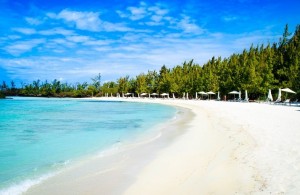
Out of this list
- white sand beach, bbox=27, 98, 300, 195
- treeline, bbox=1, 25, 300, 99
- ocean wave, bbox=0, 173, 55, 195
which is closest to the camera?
white sand beach, bbox=27, 98, 300, 195

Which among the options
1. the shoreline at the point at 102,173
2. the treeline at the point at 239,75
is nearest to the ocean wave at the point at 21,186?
the shoreline at the point at 102,173

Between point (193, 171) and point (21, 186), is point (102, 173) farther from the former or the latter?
point (193, 171)

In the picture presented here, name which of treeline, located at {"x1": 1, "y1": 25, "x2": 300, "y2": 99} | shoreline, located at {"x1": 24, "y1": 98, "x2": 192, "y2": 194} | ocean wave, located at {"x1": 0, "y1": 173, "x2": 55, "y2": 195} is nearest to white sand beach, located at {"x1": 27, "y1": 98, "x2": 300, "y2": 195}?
shoreline, located at {"x1": 24, "y1": 98, "x2": 192, "y2": 194}

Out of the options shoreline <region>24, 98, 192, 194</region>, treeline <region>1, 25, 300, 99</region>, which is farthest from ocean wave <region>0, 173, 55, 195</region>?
treeline <region>1, 25, 300, 99</region>

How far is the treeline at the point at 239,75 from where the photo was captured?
161 ft

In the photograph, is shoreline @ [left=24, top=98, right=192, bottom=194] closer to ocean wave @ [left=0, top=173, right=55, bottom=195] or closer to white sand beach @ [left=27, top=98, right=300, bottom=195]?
white sand beach @ [left=27, top=98, right=300, bottom=195]

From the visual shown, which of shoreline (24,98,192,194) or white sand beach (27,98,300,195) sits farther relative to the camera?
shoreline (24,98,192,194)

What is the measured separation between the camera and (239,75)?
2162 inches

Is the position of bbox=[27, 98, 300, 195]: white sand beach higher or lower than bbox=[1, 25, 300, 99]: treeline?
lower

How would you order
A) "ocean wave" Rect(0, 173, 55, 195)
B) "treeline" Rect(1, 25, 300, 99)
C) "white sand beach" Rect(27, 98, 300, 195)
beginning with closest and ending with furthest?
"white sand beach" Rect(27, 98, 300, 195)
"ocean wave" Rect(0, 173, 55, 195)
"treeline" Rect(1, 25, 300, 99)

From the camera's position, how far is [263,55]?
2167 inches

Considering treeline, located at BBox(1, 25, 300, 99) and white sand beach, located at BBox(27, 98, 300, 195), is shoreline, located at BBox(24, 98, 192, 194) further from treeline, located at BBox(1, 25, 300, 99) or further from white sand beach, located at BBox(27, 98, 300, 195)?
treeline, located at BBox(1, 25, 300, 99)

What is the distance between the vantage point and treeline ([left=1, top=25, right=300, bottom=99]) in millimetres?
49188

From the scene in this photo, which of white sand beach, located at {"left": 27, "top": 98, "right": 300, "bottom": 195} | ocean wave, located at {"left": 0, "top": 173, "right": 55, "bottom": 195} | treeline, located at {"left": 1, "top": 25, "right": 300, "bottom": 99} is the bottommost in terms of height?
ocean wave, located at {"left": 0, "top": 173, "right": 55, "bottom": 195}
